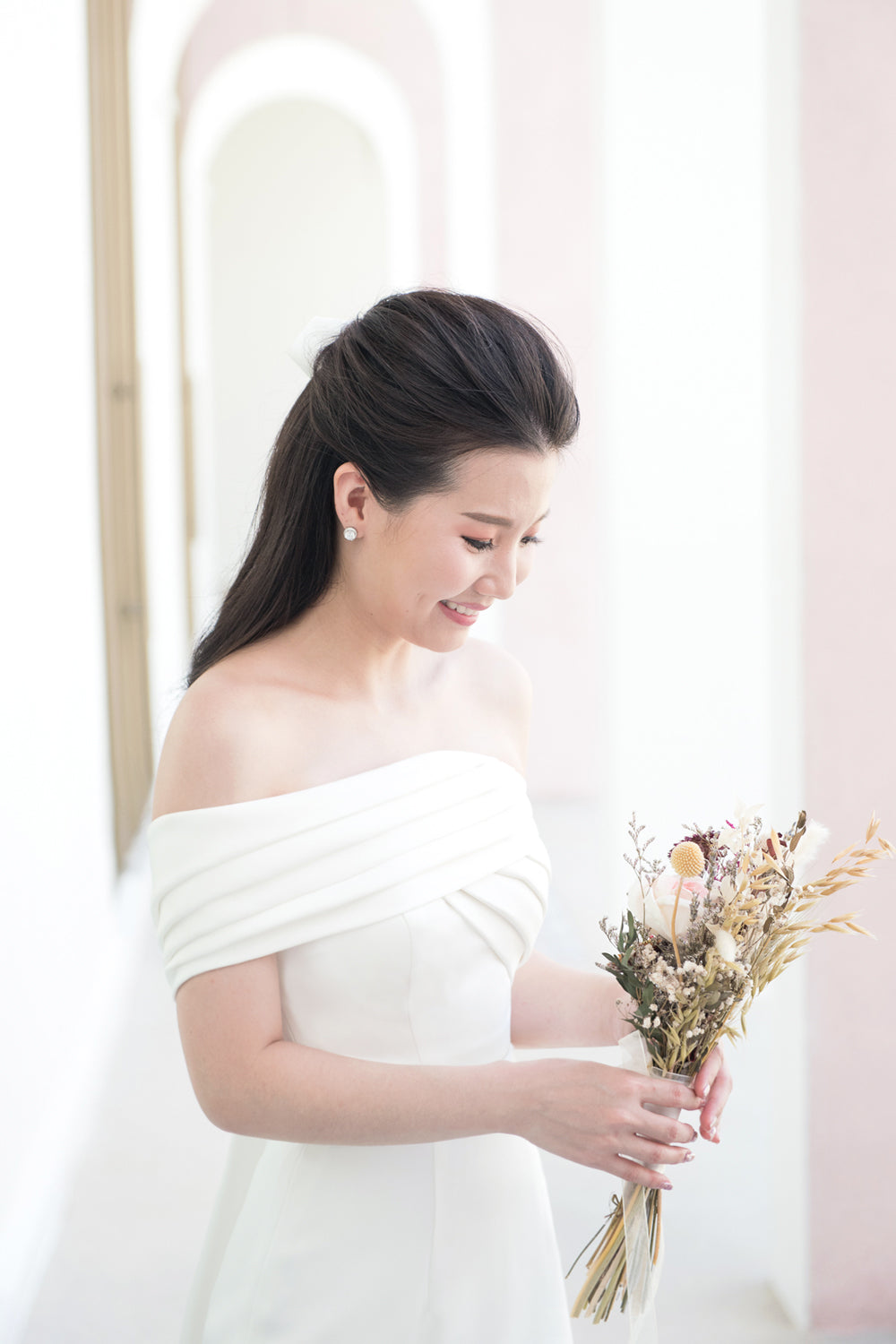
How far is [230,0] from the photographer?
7.75 metres

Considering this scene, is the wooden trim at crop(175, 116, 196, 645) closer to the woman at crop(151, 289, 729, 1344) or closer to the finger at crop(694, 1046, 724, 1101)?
the woman at crop(151, 289, 729, 1344)

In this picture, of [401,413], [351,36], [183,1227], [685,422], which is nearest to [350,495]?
[401,413]

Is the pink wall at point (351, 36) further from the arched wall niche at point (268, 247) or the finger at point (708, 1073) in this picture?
the finger at point (708, 1073)

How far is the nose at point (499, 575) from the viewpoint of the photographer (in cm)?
130

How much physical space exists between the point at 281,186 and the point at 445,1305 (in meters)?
10.3

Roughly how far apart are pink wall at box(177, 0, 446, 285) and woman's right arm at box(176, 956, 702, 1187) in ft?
22.2

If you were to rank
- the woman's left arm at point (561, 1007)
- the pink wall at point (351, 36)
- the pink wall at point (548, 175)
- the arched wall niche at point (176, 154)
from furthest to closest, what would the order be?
the pink wall at point (351, 36) < the pink wall at point (548, 175) < the arched wall niche at point (176, 154) < the woman's left arm at point (561, 1007)

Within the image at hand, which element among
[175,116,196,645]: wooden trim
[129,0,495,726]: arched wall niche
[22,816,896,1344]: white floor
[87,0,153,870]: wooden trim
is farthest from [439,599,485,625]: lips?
[175,116,196,645]: wooden trim

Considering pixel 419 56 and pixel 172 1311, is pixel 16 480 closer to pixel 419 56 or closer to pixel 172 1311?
pixel 172 1311

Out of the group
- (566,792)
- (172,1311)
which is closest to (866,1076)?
(172,1311)

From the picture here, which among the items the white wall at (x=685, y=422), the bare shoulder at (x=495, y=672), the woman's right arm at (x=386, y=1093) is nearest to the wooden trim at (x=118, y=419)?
the white wall at (x=685, y=422)

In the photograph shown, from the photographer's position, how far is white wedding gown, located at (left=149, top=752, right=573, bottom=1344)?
4.06ft

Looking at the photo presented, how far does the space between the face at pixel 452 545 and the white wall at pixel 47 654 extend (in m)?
1.44

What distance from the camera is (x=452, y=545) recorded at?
50.3 inches
